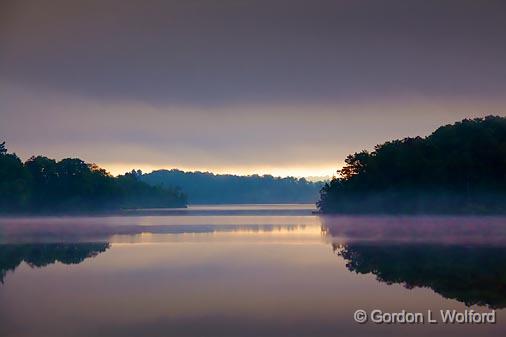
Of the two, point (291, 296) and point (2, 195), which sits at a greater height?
point (2, 195)

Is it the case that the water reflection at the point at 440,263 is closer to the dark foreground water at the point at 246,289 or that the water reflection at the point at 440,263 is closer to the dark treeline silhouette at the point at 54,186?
the dark foreground water at the point at 246,289

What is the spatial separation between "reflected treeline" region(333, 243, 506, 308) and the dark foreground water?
41mm

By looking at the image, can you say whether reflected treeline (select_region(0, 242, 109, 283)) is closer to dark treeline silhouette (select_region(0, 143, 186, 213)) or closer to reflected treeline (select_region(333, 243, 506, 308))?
reflected treeline (select_region(333, 243, 506, 308))

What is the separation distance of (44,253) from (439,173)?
55209 mm

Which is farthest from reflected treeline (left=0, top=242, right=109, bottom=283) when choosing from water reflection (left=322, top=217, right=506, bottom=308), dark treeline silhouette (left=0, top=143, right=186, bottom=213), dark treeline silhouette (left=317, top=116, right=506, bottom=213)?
dark treeline silhouette (left=0, top=143, right=186, bottom=213)

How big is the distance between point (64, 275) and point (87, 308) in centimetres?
766

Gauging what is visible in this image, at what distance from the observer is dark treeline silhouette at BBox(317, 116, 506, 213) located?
78.6 metres

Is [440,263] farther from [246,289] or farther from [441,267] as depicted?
[246,289]

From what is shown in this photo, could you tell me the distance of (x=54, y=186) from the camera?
132 metres

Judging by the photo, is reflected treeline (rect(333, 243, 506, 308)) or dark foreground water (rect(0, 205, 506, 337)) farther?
reflected treeline (rect(333, 243, 506, 308))

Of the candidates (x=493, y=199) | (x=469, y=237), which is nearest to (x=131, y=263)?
(x=469, y=237)

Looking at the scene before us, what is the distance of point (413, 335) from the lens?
13680 mm

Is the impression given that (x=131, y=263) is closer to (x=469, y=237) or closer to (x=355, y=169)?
(x=469, y=237)

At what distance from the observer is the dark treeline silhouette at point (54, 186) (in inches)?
4835
